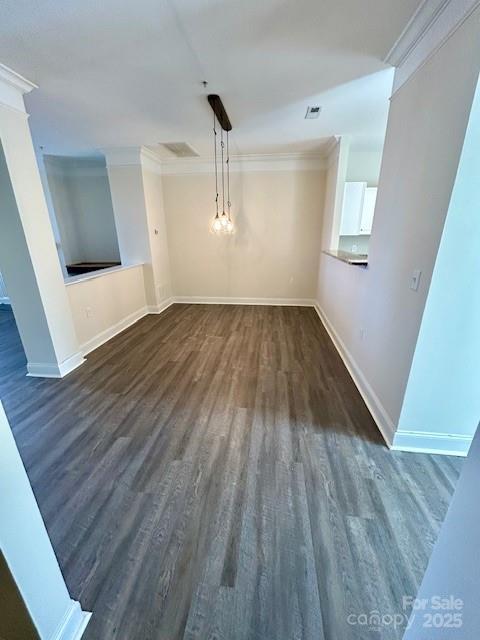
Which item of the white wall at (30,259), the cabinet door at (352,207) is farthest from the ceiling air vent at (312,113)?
the white wall at (30,259)

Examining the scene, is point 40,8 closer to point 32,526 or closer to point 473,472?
point 32,526

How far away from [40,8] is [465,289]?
280 centimetres

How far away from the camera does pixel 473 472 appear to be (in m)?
0.63

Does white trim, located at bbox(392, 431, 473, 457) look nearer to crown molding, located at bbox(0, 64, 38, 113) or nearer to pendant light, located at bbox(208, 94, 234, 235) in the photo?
pendant light, located at bbox(208, 94, 234, 235)

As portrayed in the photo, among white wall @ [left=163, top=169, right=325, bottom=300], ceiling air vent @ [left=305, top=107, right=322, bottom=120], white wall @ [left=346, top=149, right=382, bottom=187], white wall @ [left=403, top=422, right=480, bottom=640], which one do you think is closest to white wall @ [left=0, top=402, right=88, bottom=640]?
white wall @ [left=403, top=422, right=480, bottom=640]

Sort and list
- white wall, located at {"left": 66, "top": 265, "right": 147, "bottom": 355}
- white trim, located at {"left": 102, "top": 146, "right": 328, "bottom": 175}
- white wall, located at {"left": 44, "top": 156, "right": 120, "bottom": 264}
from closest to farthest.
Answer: white wall, located at {"left": 66, "top": 265, "right": 147, "bottom": 355}, white trim, located at {"left": 102, "top": 146, "right": 328, "bottom": 175}, white wall, located at {"left": 44, "top": 156, "right": 120, "bottom": 264}

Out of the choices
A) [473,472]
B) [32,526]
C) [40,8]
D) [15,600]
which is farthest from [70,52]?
[473,472]

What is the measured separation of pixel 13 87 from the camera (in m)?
2.16

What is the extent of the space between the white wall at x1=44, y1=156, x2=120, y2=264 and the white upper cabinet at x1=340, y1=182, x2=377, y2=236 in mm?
4341

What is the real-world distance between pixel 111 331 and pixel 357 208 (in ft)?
14.2

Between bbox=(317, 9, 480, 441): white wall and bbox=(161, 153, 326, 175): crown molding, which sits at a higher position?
bbox=(161, 153, 326, 175): crown molding

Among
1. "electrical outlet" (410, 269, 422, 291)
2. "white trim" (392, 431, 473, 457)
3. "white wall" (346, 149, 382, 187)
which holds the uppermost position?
"white wall" (346, 149, 382, 187)

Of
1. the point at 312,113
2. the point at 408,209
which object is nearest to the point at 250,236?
→ the point at 312,113

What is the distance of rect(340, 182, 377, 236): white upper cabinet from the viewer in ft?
14.0
